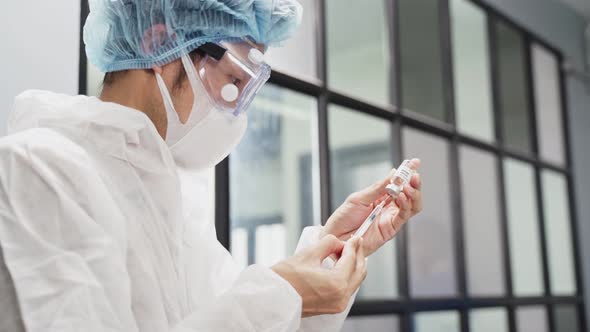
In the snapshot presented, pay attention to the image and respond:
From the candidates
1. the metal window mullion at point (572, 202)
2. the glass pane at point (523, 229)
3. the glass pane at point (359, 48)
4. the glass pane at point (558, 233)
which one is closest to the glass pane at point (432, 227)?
the glass pane at point (359, 48)

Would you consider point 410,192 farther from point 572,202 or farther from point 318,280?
point 572,202

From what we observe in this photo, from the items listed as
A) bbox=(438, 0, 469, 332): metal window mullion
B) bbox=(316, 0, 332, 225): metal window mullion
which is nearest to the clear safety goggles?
bbox=(316, 0, 332, 225): metal window mullion

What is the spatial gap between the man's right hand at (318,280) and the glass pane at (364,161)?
40.9 inches

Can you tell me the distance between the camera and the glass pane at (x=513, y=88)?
2990 mm

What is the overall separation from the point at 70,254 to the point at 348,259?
0.40 metres

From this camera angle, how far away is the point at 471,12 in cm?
280

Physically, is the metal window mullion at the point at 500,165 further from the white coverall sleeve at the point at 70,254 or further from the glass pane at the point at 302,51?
the white coverall sleeve at the point at 70,254

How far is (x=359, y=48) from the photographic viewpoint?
213 cm

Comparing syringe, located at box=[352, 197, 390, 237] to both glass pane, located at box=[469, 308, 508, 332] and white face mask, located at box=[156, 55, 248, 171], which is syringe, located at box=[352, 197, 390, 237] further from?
glass pane, located at box=[469, 308, 508, 332]

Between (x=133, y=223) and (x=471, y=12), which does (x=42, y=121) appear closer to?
(x=133, y=223)

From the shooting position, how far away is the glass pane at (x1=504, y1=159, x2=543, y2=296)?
2.85 metres

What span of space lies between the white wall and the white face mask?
1.09 feet

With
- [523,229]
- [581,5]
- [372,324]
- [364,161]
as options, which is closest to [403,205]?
[372,324]

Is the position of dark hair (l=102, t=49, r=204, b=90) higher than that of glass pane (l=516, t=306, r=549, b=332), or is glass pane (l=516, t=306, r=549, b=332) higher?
dark hair (l=102, t=49, r=204, b=90)
